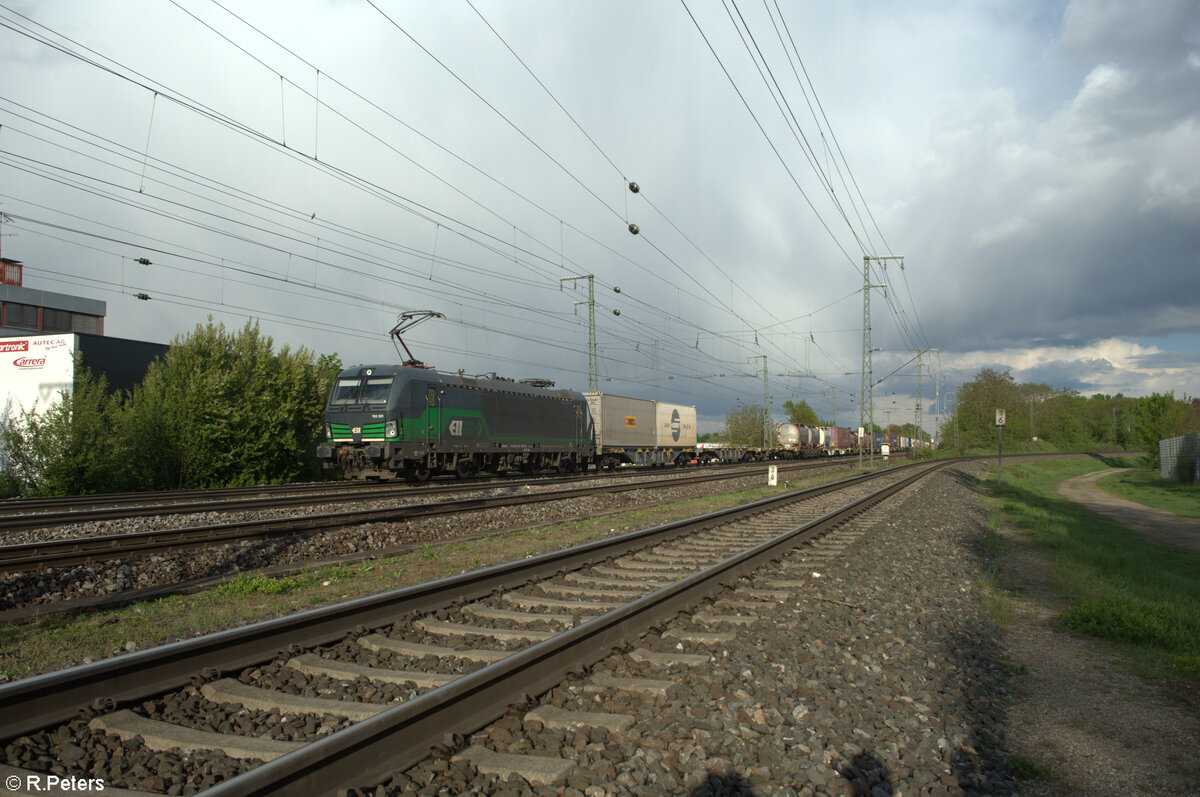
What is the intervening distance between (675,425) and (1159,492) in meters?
25.3

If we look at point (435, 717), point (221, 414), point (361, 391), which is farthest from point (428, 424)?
point (435, 717)

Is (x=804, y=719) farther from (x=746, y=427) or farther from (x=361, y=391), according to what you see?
(x=746, y=427)

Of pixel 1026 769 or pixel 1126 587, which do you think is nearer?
pixel 1026 769

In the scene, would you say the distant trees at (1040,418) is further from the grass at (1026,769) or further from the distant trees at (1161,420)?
the grass at (1026,769)

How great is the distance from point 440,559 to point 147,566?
3.71 metres

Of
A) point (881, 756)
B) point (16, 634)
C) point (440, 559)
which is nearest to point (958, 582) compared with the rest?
point (881, 756)

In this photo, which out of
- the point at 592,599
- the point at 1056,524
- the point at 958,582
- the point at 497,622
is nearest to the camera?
the point at 497,622

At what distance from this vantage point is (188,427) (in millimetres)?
24828

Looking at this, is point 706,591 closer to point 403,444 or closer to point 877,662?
point 877,662

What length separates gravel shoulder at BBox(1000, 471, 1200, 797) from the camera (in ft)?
11.6

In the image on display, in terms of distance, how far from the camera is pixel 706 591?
22.5 ft

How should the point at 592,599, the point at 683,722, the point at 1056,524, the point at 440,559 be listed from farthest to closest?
1. the point at 1056,524
2. the point at 440,559
3. the point at 592,599
4. the point at 683,722

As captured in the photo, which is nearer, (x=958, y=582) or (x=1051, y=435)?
(x=958, y=582)

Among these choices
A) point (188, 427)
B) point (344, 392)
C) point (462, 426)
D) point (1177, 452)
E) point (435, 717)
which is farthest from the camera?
point (1177, 452)
